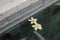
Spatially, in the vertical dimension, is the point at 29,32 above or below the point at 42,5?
below

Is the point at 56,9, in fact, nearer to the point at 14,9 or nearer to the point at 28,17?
the point at 28,17

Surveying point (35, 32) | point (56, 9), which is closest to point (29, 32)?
point (35, 32)

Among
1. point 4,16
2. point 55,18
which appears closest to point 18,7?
point 4,16

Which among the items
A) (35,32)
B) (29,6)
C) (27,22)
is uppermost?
(29,6)

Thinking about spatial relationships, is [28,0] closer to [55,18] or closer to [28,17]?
[28,17]

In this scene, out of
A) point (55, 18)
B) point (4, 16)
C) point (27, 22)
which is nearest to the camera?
point (4, 16)

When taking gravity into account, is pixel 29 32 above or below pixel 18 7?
below

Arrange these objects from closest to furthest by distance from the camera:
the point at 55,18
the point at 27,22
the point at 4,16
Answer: the point at 4,16 < the point at 27,22 < the point at 55,18

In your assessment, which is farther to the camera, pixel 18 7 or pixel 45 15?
pixel 45 15

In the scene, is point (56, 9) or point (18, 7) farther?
point (56, 9)
